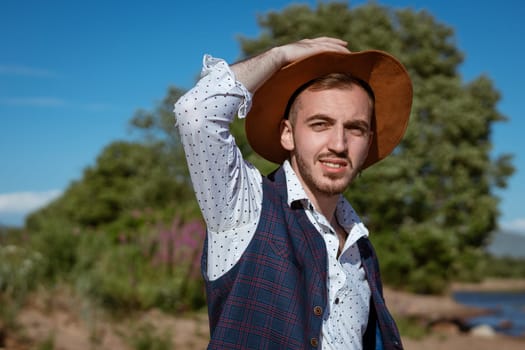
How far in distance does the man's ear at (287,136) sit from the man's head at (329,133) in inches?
1.4

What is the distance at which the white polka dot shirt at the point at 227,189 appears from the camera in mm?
1582

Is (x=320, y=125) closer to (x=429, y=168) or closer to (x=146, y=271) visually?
(x=146, y=271)

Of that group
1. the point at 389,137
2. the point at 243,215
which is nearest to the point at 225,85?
the point at 243,215

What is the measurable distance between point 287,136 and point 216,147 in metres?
0.57

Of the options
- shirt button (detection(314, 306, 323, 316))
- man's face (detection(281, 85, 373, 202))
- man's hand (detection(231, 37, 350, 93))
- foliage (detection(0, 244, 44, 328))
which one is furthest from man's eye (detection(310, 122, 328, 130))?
foliage (detection(0, 244, 44, 328))

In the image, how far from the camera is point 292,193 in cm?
189

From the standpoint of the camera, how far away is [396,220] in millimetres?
13914

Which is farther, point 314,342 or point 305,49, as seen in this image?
point 305,49

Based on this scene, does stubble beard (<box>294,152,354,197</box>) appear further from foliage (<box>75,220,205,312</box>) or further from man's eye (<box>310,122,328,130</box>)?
foliage (<box>75,220,205,312</box>)

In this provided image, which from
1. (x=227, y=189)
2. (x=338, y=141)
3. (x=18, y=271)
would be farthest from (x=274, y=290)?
(x=18, y=271)

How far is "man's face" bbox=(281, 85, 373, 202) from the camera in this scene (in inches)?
75.4

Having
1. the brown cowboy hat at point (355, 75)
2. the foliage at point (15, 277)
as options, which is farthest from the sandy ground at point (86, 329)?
the brown cowboy hat at point (355, 75)

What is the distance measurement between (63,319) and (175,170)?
14546 mm

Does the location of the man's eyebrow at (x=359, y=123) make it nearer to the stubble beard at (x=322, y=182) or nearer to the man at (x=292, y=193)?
the man at (x=292, y=193)
